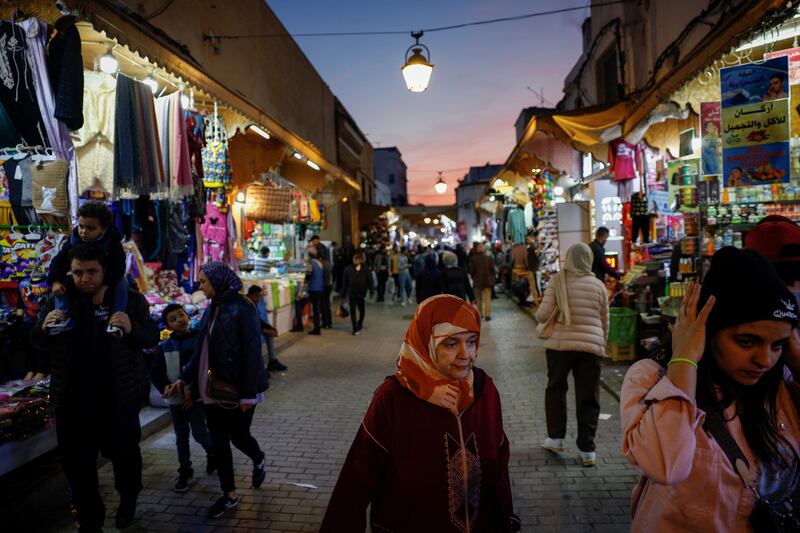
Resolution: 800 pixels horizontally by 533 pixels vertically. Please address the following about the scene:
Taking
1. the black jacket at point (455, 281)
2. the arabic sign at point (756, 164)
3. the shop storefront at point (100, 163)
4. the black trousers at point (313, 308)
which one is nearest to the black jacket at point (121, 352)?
the shop storefront at point (100, 163)

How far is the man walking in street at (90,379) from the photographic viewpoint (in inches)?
132

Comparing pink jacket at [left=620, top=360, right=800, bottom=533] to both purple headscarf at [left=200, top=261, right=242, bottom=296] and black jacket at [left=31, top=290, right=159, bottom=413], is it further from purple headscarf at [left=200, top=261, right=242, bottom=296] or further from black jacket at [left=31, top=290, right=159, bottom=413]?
black jacket at [left=31, top=290, right=159, bottom=413]

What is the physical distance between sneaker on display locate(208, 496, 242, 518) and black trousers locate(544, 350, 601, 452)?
2.92 m

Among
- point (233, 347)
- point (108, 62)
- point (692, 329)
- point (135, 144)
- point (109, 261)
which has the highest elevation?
point (108, 62)

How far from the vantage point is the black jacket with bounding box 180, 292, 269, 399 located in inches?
153

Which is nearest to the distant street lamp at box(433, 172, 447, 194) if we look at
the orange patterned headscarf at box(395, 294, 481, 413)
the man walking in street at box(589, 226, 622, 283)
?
the man walking in street at box(589, 226, 622, 283)

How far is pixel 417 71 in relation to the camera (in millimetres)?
8672

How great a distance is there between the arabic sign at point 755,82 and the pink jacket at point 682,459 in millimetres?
4430

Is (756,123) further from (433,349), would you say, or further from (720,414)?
(433,349)

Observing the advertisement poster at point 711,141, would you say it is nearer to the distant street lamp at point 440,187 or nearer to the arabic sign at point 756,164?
the arabic sign at point 756,164

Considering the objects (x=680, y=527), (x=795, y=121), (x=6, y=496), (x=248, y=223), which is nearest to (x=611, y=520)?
(x=680, y=527)

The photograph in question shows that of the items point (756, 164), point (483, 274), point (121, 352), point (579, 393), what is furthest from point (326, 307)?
point (756, 164)

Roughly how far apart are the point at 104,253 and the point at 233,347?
3.70 feet

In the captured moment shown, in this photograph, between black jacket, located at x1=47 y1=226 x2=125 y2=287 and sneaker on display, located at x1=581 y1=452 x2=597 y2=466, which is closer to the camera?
black jacket, located at x1=47 y1=226 x2=125 y2=287
